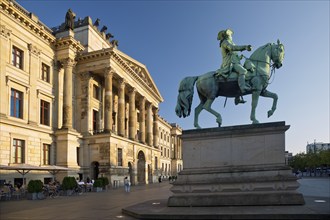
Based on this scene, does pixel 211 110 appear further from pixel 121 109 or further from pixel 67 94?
pixel 121 109

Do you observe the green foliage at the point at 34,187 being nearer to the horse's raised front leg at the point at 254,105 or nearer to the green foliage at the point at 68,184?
the green foliage at the point at 68,184

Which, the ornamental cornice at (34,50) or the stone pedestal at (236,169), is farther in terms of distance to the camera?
the ornamental cornice at (34,50)

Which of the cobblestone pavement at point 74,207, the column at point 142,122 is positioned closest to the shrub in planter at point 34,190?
the cobblestone pavement at point 74,207

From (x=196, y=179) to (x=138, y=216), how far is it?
10.6 ft

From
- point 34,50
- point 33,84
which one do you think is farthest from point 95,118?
point 34,50

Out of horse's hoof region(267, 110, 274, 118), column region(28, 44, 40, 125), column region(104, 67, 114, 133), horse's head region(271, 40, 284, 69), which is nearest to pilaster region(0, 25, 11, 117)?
column region(28, 44, 40, 125)

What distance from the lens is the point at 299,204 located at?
39.8 ft

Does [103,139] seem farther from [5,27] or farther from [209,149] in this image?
Result: [209,149]

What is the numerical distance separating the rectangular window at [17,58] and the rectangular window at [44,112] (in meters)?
5.46

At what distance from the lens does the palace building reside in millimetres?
33562

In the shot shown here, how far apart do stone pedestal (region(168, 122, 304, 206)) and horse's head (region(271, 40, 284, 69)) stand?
9.75 feet

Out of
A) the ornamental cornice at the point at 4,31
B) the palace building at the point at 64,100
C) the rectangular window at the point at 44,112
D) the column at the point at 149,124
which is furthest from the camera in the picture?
the column at the point at 149,124

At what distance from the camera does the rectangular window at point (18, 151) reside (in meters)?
33.1

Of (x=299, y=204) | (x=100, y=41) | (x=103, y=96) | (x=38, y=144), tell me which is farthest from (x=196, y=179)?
(x=100, y=41)
